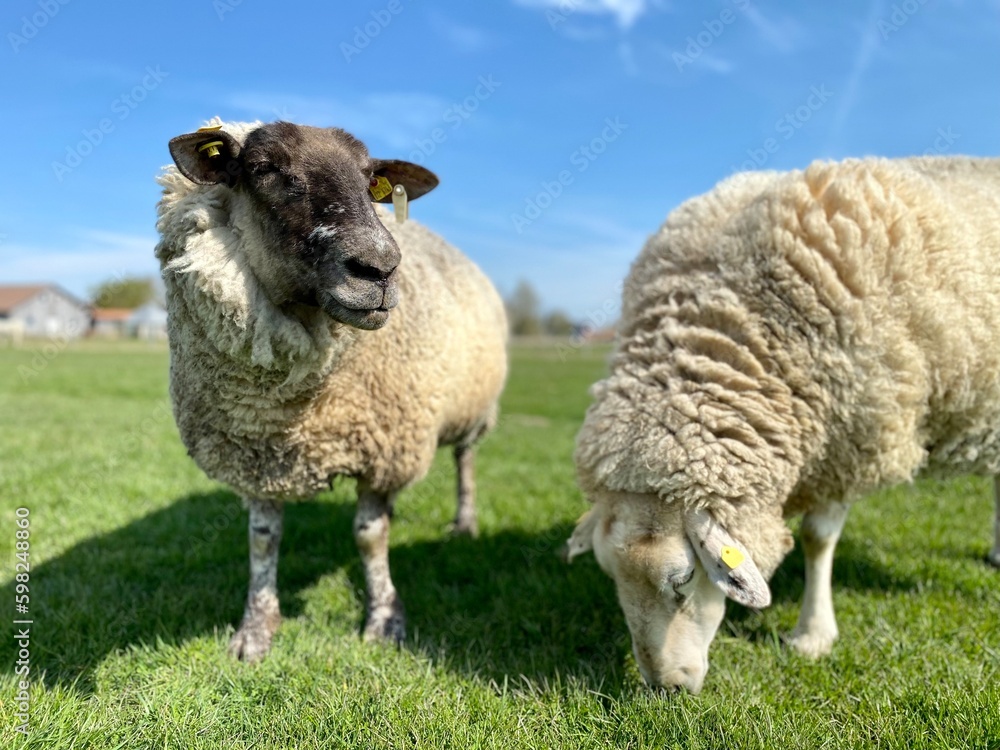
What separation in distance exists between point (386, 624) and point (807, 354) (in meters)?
2.29

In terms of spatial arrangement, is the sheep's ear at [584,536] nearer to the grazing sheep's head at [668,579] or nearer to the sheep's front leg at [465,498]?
the grazing sheep's head at [668,579]

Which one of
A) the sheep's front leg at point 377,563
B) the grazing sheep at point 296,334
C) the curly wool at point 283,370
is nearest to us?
the grazing sheep at point 296,334

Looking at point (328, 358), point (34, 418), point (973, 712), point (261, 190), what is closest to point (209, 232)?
point (261, 190)

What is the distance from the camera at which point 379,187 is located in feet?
9.85

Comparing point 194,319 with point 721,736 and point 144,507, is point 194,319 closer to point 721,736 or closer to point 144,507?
point 721,736

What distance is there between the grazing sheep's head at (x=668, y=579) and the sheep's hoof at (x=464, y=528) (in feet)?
7.31

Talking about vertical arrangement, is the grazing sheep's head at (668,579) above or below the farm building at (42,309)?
below

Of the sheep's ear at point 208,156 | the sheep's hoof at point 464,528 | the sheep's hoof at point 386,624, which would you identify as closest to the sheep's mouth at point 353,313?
the sheep's ear at point 208,156

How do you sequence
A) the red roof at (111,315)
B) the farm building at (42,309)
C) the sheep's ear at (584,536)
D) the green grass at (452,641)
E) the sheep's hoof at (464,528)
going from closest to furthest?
the green grass at (452,641)
the sheep's ear at (584,536)
the sheep's hoof at (464,528)
the farm building at (42,309)
the red roof at (111,315)

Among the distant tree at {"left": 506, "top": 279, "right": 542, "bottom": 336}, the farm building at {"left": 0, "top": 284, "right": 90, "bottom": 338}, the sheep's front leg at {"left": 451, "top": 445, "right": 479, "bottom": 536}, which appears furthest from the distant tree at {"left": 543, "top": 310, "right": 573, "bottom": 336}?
the sheep's front leg at {"left": 451, "top": 445, "right": 479, "bottom": 536}

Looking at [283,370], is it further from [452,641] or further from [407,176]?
Result: [452,641]

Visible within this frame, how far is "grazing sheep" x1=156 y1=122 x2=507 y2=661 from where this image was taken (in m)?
2.40

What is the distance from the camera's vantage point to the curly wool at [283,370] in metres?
2.52

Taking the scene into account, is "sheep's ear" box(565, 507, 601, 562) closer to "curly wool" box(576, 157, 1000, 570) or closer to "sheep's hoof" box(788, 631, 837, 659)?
"curly wool" box(576, 157, 1000, 570)
